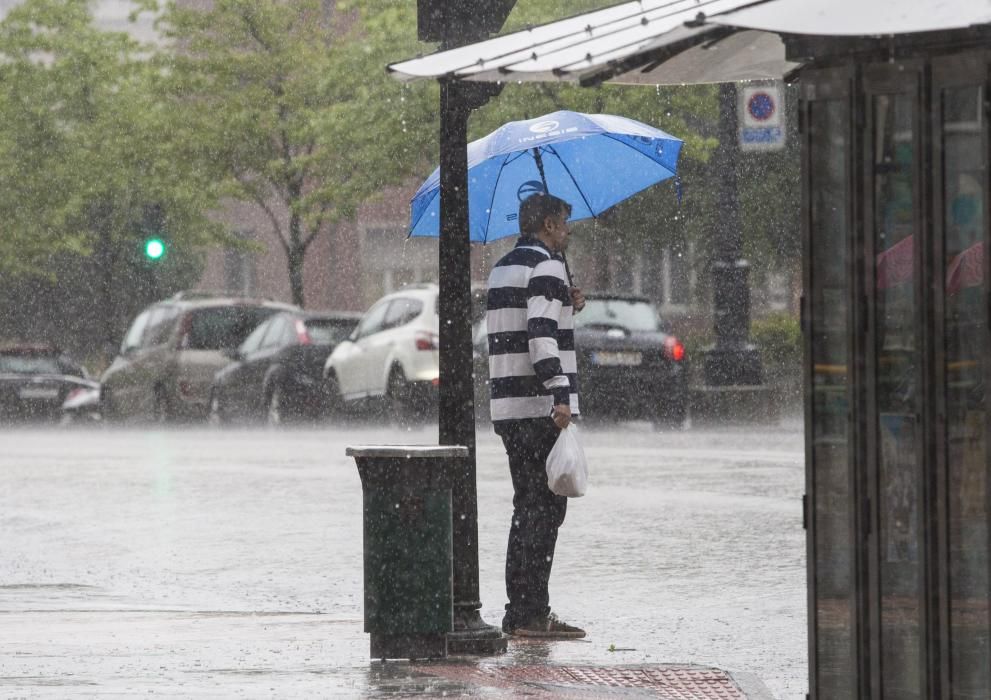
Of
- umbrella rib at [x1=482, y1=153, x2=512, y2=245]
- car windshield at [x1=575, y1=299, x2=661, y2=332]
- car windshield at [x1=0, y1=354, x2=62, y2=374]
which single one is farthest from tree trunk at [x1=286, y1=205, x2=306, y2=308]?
umbrella rib at [x1=482, y1=153, x2=512, y2=245]

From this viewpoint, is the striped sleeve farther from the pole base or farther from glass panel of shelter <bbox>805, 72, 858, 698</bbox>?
glass panel of shelter <bbox>805, 72, 858, 698</bbox>

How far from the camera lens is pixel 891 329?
5.20m

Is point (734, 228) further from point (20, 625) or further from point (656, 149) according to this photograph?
point (20, 625)

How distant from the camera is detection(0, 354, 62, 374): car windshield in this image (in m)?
28.4

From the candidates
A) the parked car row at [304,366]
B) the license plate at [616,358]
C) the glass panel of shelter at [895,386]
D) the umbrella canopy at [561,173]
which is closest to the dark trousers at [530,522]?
the umbrella canopy at [561,173]

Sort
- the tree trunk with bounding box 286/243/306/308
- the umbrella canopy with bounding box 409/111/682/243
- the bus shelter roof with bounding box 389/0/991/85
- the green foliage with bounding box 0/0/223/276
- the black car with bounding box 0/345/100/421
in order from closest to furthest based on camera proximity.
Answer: the bus shelter roof with bounding box 389/0/991/85 → the umbrella canopy with bounding box 409/111/682/243 → the black car with bounding box 0/345/100/421 → the tree trunk with bounding box 286/243/306/308 → the green foliage with bounding box 0/0/223/276

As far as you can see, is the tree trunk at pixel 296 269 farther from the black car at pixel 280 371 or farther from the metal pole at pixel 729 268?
the metal pole at pixel 729 268

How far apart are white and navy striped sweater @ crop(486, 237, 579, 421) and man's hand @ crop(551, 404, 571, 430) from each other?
0.22 ft

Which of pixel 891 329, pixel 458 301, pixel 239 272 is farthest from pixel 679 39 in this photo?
pixel 239 272

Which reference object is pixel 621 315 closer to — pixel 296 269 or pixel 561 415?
pixel 561 415

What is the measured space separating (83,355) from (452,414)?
A: 4023 centimetres

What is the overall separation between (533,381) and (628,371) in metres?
14.3

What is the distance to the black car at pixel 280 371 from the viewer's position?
2439cm

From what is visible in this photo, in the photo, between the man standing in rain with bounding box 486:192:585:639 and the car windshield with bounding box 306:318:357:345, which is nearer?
the man standing in rain with bounding box 486:192:585:639
